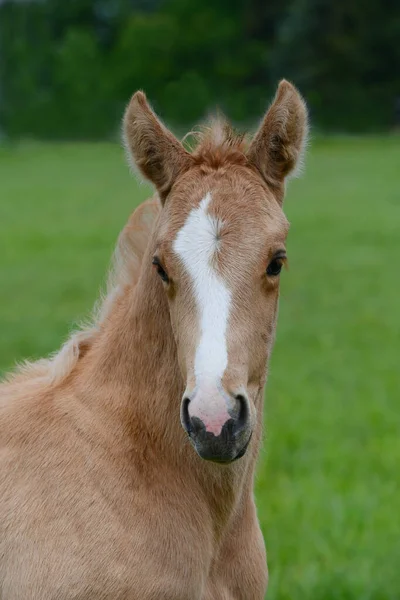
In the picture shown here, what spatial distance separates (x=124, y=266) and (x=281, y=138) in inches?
31.9

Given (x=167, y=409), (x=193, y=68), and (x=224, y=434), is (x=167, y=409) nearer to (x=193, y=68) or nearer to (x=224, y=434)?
(x=224, y=434)

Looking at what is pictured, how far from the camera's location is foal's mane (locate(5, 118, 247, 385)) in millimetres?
3643

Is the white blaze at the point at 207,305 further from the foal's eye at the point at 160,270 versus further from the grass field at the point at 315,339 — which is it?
the grass field at the point at 315,339

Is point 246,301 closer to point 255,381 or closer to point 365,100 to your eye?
point 255,381

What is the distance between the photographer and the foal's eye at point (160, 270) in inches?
133

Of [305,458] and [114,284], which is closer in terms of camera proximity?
[114,284]

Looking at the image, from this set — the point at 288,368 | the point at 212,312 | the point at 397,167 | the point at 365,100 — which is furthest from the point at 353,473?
the point at 365,100

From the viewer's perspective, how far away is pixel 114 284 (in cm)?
400

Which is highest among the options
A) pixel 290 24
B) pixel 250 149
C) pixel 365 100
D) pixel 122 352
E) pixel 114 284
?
pixel 290 24

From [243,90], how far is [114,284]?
136 feet

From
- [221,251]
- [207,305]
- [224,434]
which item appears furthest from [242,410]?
[221,251]

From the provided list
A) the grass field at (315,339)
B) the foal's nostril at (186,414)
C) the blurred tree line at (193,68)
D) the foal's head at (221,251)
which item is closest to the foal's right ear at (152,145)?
the foal's head at (221,251)

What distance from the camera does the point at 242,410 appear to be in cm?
303

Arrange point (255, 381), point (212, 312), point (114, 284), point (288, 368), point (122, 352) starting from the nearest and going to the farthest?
1. point (212, 312)
2. point (255, 381)
3. point (122, 352)
4. point (114, 284)
5. point (288, 368)
